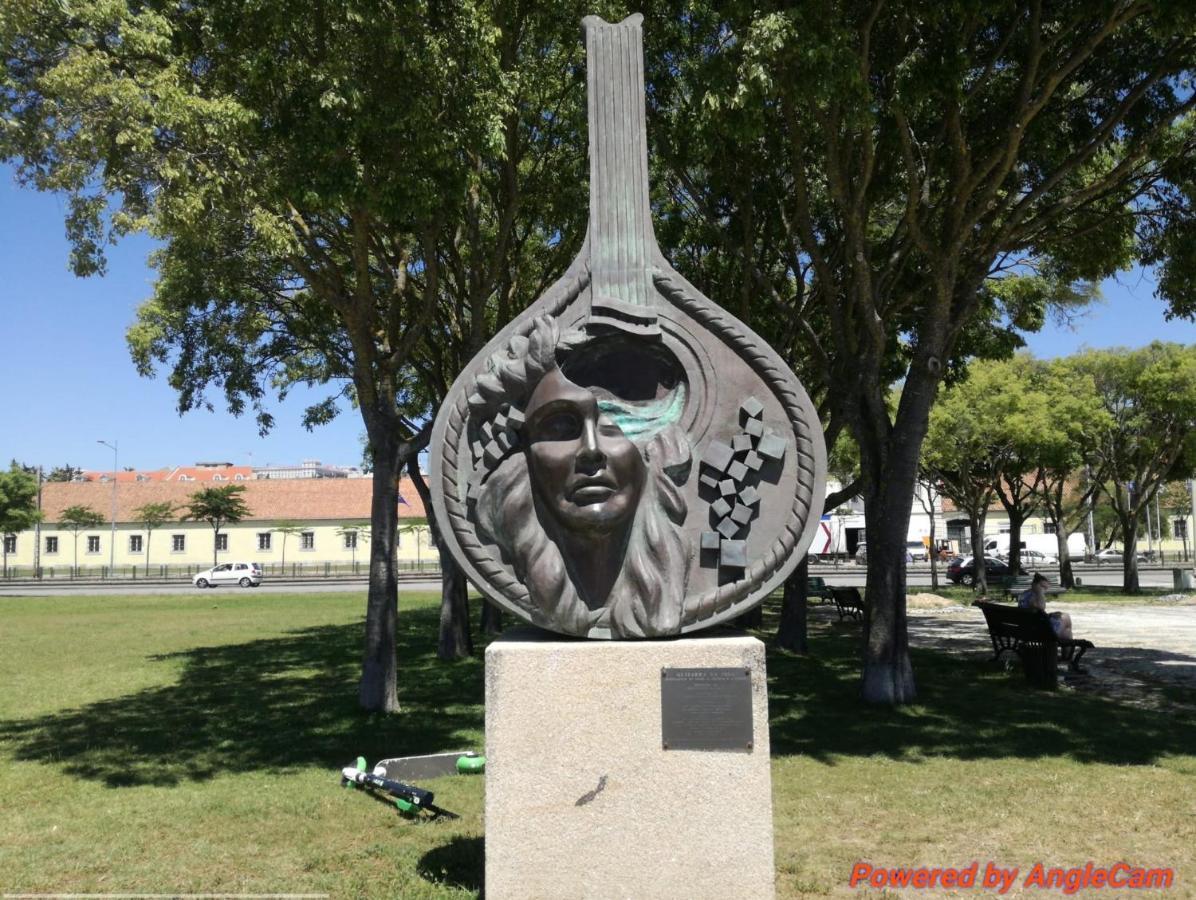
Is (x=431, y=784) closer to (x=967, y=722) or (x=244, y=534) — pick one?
(x=967, y=722)

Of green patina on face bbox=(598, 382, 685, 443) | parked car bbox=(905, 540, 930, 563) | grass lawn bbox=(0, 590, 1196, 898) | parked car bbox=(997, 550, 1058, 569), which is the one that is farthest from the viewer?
parked car bbox=(905, 540, 930, 563)

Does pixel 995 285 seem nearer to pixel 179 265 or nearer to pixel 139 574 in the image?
pixel 179 265

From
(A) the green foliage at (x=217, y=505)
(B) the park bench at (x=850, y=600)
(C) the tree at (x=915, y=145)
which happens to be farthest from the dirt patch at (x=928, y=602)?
(A) the green foliage at (x=217, y=505)

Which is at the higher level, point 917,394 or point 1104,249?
point 1104,249

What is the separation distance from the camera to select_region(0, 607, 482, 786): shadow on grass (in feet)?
29.2

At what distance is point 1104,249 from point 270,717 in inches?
Result: 481

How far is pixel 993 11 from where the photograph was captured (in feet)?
28.0

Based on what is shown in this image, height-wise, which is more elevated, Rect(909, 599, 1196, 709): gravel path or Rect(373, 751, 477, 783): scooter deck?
Rect(373, 751, 477, 783): scooter deck

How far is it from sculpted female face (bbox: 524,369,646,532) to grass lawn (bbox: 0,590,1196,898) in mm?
1707

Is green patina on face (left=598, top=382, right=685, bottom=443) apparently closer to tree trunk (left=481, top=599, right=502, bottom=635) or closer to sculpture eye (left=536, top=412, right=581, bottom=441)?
sculpture eye (left=536, top=412, right=581, bottom=441)

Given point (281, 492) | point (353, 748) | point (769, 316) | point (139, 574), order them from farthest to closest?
point (281, 492)
point (139, 574)
point (769, 316)
point (353, 748)

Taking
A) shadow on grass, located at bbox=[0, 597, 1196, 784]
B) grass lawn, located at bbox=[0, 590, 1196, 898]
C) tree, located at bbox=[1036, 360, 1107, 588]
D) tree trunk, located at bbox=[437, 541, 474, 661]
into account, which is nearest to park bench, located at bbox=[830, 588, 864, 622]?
shadow on grass, located at bbox=[0, 597, 1196, 784]

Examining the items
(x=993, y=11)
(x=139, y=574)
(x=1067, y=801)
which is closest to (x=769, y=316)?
(x=993, y=11)

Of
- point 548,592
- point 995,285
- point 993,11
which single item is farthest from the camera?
point 995,285
